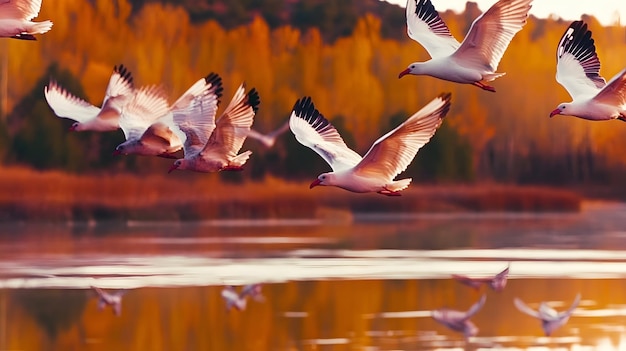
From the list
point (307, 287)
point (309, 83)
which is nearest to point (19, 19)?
point (307, 287)

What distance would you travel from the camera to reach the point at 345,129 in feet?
117

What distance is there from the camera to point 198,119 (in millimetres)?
14414

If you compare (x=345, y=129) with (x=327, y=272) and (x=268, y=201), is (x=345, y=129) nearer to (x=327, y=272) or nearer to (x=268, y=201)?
(x=268, y=201)

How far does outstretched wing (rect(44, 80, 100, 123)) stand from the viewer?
54.8 feet

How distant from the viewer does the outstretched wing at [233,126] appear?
1371 centimetres

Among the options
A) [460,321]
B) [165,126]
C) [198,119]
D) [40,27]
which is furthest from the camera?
[460,321]

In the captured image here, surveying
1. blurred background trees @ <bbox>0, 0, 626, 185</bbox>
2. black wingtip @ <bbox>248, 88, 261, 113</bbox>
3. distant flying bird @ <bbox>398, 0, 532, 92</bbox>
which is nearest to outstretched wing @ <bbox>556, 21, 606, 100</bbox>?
distant flying bird @ <bbox>398, 0, 532, 92</bbox>

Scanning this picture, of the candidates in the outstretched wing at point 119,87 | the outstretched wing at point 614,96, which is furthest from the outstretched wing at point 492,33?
the outstretched wing at point 119,87

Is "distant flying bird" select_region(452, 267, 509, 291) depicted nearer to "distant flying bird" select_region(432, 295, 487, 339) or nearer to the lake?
the lake

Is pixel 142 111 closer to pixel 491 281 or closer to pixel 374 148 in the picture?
pixel 374 148

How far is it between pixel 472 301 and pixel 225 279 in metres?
3.06

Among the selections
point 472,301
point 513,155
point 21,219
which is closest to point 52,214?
point 21,219

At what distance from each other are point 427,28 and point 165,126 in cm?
228

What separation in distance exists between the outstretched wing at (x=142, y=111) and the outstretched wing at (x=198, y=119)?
495 mm
